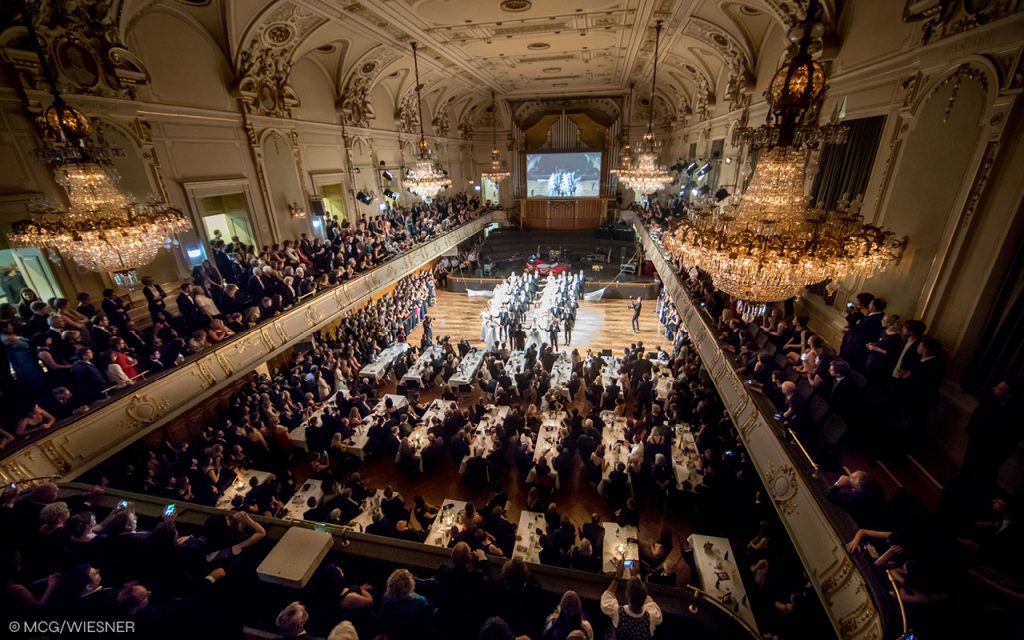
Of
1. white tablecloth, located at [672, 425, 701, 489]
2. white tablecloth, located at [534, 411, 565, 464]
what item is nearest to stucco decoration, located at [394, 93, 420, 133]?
white tablecloth, located at [534, 411, 565, 464]

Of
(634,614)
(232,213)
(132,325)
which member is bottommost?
(634,614)

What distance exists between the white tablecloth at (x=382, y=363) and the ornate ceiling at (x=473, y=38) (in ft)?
23.6

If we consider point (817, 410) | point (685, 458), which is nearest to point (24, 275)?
point (685, 458)

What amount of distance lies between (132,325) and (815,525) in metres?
9.43

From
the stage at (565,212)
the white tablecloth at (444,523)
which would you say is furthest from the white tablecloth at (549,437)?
the stage at (565,212)

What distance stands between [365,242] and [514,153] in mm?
15511

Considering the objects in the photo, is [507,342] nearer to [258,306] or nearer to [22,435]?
[258,306]

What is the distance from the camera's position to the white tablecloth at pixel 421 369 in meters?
Answer: 10.3

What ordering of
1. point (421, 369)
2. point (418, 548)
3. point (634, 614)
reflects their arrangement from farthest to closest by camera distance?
point (421, 369) < point (418, 548) < point (634, 614)

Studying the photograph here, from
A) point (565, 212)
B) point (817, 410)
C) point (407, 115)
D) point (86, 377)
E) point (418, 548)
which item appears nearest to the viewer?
point (418, 548)

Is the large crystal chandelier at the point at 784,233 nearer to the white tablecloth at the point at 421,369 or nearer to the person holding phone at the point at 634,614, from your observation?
the person holding phone at the point at 634,614

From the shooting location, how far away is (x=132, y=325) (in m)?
6.43

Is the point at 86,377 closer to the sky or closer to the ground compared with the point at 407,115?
closer to the ground

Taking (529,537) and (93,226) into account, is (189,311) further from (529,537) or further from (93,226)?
(529,537)
